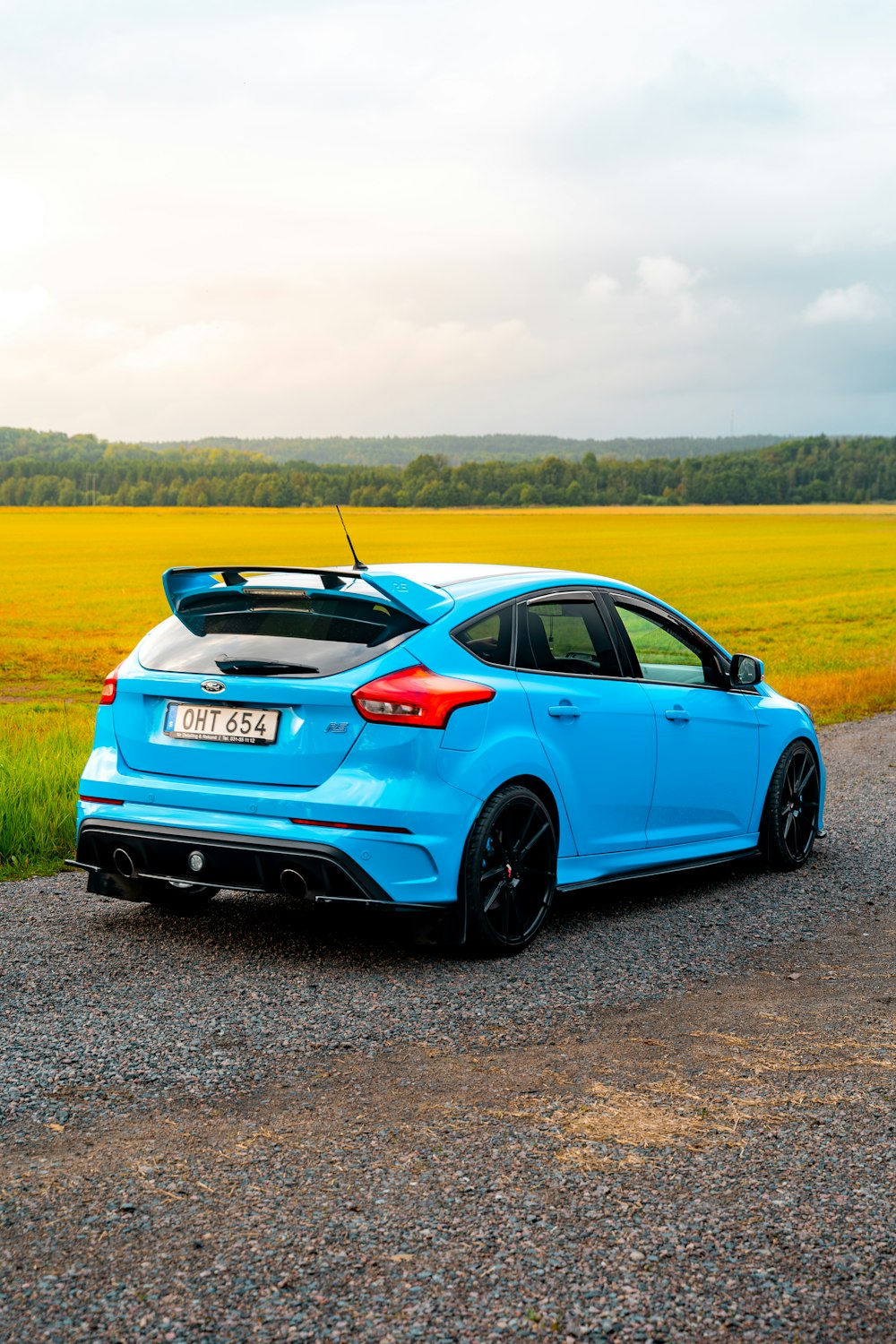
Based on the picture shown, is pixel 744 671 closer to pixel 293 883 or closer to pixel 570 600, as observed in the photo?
pixel 570 600

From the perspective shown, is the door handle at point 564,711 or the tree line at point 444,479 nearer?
the door handle at point 564,711

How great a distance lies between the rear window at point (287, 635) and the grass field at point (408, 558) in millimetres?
2570

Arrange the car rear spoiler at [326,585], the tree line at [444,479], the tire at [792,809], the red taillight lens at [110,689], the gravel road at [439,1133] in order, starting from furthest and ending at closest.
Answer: the tree line at [444,479]
the tire at [792,809]
the red taillight lens at [110,689]
the car rear spoiler at [326,585]
the gravel road at [439,1133]

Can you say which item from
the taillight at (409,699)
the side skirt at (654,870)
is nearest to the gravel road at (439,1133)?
the side skirt at (654,870)

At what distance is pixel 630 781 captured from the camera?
691 centimetres

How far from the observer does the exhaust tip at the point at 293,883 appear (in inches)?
222

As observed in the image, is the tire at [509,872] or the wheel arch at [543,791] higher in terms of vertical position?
the wheel arch at [543,791]

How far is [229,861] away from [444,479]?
111529 mm

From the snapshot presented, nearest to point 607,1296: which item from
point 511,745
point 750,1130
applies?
point 750,1130

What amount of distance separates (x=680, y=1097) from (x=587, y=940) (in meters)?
2.14

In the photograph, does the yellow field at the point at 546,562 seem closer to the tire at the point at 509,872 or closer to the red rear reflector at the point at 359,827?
the tire at the point at 509,872

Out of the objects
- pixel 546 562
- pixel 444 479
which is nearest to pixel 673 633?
pixel 546 562

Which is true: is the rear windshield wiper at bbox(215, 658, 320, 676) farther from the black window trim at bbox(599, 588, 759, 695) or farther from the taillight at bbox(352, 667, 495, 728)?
the black window trim at bbox(599, 588, 759, 695)

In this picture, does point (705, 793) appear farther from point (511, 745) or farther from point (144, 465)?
point (144, 465)
